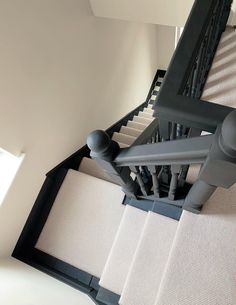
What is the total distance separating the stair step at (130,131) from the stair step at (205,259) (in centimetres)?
240

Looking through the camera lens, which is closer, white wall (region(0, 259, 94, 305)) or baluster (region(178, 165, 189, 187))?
baluster (region(178, 165, 189, 187))

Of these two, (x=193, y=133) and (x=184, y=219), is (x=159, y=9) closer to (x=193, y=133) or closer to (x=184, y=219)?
(x=193, y=133)

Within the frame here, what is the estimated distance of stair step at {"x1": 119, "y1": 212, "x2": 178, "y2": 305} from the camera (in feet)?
4.52

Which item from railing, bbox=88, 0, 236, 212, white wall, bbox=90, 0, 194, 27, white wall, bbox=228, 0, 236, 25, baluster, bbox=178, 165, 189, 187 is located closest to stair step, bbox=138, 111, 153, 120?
white wall, bbox=90, 0, 194, 27

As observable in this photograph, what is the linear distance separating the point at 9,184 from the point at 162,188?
1095 mm

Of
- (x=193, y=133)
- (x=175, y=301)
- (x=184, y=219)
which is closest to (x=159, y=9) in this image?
(x=193, y=133)

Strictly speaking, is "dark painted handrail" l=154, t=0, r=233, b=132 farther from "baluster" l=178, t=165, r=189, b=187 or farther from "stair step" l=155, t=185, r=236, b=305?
"stair step" l=155, t=185, r=236, b=305

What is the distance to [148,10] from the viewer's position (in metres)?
2.16

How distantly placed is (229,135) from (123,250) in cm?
151

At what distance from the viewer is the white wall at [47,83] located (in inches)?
61.2

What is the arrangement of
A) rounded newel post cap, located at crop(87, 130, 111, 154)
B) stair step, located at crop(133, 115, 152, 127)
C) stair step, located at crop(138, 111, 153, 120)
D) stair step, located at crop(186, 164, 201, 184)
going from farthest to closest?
1. stair step, located at crop(138, 111, 153, 120)
2. stair step, located at crop(133, 115, 152, 127)
3. stair step, located at crop(186, 164, 201, 184)
4. rounded newel post cap, located at crop(87, 130, 111, 154)

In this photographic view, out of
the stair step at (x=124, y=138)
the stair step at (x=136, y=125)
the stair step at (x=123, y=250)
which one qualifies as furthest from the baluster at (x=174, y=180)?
the stair step at (x=136, y=125)

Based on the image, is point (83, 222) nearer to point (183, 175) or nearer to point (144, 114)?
point (183, 175)

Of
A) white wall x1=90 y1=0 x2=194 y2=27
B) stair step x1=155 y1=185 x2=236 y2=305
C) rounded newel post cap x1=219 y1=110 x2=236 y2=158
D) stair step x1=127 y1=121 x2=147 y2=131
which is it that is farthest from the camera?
stair step x1=127 y1=121 x2=147 y2=131
